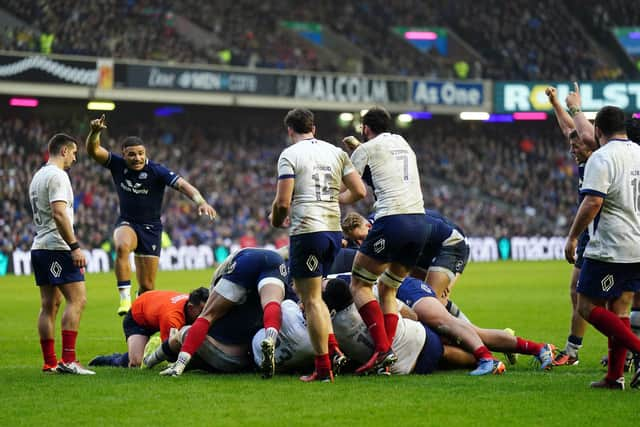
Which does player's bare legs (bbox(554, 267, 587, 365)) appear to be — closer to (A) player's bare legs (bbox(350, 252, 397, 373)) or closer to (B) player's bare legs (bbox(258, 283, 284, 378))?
(A) player's bare legs (bbox(350, 252, 397, 373))

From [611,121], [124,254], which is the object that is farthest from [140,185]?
[611,121]

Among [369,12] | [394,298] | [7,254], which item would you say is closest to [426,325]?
[394,298]

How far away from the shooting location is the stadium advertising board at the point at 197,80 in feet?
123

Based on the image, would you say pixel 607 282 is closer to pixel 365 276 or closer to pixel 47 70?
pixel 365 276

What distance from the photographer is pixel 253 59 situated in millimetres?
41500

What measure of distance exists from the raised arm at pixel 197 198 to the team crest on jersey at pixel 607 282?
4.75 m

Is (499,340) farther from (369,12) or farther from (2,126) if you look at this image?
(369,12)

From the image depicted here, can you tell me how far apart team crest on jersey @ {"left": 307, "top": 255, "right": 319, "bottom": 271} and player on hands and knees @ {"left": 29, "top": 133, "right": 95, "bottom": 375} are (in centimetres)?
234

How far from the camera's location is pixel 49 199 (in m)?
10.2

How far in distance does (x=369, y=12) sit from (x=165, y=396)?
144 ft

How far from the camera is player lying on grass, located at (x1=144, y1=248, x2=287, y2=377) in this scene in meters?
9.48

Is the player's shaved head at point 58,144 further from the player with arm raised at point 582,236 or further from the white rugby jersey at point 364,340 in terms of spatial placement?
the player with arm raised at point 582,236

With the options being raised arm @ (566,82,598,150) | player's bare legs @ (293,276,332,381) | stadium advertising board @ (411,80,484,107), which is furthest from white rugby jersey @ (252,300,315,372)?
stadium advertising board @ (411,80,484,107)

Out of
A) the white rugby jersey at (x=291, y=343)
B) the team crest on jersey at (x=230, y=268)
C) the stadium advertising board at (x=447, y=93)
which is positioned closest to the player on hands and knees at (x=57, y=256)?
the team crest on jersey at (x=230, y=268)
